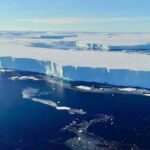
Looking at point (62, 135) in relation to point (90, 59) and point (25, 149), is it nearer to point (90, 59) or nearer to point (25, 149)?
point (25, 149)

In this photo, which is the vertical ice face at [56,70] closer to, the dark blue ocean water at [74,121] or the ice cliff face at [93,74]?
the ice cliff face at [93,74]

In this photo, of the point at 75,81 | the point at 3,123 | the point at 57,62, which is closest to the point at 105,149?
the point at 3,123

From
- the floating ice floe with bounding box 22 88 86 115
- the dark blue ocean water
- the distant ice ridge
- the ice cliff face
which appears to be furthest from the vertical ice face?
the distant ice ridge

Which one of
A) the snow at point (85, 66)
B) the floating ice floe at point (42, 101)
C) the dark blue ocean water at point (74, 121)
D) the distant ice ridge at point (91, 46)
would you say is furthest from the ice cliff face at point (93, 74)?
the distant ice ridge at point (91, 46)

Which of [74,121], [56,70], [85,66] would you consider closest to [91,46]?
[56,70]

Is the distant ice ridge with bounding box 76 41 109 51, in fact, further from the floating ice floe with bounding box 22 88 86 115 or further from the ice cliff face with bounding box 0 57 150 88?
the floating ice floe with bounding box 22 88 86 115

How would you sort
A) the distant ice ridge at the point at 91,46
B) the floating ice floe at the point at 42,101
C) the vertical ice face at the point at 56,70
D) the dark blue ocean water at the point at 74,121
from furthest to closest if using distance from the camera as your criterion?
the distant ice ridge at the point at 91,46
the vertical ice face at the point at 56,70
the floating ice floe at the point at 42,101
the dark blue ocean water at the point at 74,121
